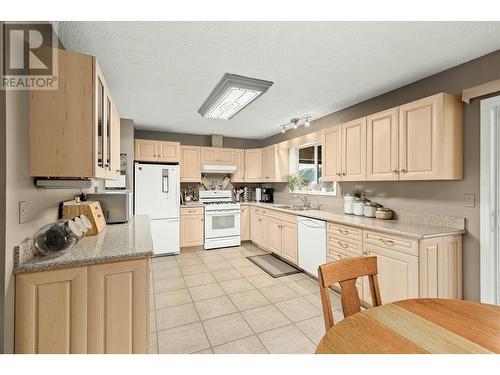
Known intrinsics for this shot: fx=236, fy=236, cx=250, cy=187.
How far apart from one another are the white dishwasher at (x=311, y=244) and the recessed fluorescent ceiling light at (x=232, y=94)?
185 centimetres

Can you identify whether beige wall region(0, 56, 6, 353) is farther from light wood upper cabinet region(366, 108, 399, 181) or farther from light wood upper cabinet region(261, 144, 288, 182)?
light wood upper cabinet region(261, 144, 288, 182)

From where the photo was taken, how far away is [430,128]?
223 cm

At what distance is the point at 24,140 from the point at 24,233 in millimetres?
541

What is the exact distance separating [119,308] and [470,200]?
2.99 m

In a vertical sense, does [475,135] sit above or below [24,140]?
above

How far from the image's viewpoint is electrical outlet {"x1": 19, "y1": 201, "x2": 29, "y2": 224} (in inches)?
51.9

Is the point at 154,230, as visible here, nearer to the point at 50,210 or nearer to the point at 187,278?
the point at 187,278

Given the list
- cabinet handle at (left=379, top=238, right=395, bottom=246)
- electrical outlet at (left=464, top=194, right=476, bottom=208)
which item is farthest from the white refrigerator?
electrical outlet at (left=464, top=194, right=476, bottom=208)

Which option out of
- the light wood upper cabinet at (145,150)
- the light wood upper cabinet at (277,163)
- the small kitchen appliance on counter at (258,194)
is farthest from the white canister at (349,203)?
the light wood upper cabinet at (145,150)

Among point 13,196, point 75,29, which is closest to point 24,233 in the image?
point 13,196

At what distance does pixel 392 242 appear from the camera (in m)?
2.25

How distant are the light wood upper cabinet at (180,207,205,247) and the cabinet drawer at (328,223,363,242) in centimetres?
276

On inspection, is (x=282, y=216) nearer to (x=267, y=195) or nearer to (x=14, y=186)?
(x=267, y=195)
